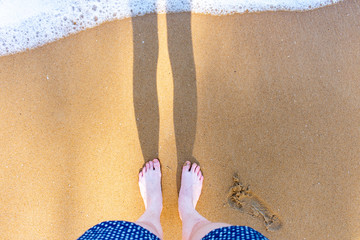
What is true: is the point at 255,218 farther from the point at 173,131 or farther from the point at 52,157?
the point at 52,157

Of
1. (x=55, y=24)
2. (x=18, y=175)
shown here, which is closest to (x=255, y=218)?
(x=18, y=175)

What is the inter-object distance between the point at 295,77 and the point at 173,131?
0.94m

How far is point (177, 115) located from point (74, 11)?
106 centimetres

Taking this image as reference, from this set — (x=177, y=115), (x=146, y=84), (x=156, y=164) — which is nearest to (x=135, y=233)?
(x=156, y=164)

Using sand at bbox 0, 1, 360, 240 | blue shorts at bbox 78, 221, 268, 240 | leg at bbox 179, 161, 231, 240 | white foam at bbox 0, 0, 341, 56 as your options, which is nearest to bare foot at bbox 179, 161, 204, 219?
leg at bbox 179, 161, 231, 240

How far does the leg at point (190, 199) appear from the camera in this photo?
59.9 inches

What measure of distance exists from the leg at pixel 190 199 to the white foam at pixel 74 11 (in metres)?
1.13

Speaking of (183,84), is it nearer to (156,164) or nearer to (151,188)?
(156,164)

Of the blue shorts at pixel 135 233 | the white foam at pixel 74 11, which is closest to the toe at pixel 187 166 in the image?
the blue shorts at pixel 135 233

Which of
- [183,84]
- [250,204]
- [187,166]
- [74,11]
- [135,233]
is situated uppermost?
[74,11]

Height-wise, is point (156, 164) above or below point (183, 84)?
below

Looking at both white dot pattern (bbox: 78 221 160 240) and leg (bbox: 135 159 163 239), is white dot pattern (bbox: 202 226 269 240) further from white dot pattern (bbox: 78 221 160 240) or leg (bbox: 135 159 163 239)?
leg (bbox: 135 159 163 239)

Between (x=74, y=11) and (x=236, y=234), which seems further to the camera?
(x=74, y=11)

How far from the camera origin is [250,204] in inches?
65.3
